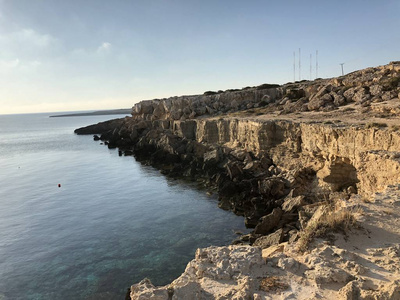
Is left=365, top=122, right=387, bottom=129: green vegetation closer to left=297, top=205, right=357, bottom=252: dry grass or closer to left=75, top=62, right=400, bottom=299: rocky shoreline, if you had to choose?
left=75, top=62, right=400, bottom=299: rocky shoreline

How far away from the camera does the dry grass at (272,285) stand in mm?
7547

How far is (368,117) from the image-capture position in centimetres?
2352

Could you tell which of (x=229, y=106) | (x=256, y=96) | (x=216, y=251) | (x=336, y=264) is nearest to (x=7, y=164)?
(x=229, y=106)

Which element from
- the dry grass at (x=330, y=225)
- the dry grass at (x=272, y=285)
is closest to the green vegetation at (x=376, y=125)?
the dry grass at (x=330, y=225)

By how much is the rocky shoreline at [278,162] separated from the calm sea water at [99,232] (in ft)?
9.61

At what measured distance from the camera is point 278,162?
27.4 meters

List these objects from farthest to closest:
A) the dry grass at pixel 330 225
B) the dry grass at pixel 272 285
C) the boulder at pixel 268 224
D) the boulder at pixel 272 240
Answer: the boulder at pixel 268 224
the boulder at pixel 272 240
the dry grass at pixel 330 225
the dry grass at pixel 272 285

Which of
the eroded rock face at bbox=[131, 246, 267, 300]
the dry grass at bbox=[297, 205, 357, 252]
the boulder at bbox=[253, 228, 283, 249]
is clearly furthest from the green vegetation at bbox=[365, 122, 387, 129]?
the eroded rock face at bbox=[131, 246, 267, 300]

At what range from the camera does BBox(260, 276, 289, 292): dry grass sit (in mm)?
7547

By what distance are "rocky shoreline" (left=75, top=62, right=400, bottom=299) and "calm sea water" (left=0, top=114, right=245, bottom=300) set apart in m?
2.93

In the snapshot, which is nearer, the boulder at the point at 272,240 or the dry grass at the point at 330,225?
the dry grass at the point at 330,225

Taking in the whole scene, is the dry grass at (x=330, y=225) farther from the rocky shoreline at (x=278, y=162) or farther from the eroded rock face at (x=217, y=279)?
the eroded rock face at (x=217, y=279)

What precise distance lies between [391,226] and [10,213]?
27.2m

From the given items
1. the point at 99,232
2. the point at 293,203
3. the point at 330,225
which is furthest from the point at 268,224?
the point at 99,232
